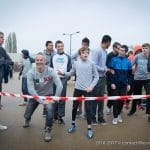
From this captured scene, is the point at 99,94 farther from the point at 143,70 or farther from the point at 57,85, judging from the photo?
the point at 57,85

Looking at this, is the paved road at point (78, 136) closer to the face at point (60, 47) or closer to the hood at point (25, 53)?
the face at point (60, 47)

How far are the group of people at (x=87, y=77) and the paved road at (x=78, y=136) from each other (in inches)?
8.1

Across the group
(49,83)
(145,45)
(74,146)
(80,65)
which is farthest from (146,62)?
(74,146)

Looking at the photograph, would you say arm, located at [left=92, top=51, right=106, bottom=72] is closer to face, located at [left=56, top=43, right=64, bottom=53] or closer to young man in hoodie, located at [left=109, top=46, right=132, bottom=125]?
young man in hoodie, located at [left=109, top=46, right=132, bottom=125]

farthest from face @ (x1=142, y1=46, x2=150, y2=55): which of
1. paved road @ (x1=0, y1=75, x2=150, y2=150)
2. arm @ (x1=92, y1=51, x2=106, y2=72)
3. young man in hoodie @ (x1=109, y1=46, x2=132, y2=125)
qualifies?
paved road @ (x1=0, y1=75, x2=150, y2=150)

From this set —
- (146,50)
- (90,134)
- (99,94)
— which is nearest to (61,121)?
(99,94)

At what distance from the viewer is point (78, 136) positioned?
6695 millimetres

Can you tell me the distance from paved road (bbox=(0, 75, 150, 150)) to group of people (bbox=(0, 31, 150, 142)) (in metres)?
0.21

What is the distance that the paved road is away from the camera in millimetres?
6082

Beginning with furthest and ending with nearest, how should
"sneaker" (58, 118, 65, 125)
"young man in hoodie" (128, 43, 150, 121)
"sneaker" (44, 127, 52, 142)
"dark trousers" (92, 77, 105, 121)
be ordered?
"young man in hoodie" (128, 43, 150, 121)
"dark trousers" (92, 77, 105, 121)
"sneaker" (58, 118, 65, 125)
"sneaker" (44, 127, 52, 142)

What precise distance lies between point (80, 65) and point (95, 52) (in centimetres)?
80

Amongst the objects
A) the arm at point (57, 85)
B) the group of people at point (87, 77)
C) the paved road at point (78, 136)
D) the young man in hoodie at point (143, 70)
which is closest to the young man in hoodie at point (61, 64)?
the group of people at point (87, 77)

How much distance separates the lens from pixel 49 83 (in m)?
6.88

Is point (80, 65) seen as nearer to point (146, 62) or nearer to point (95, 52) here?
point (95, 52)
